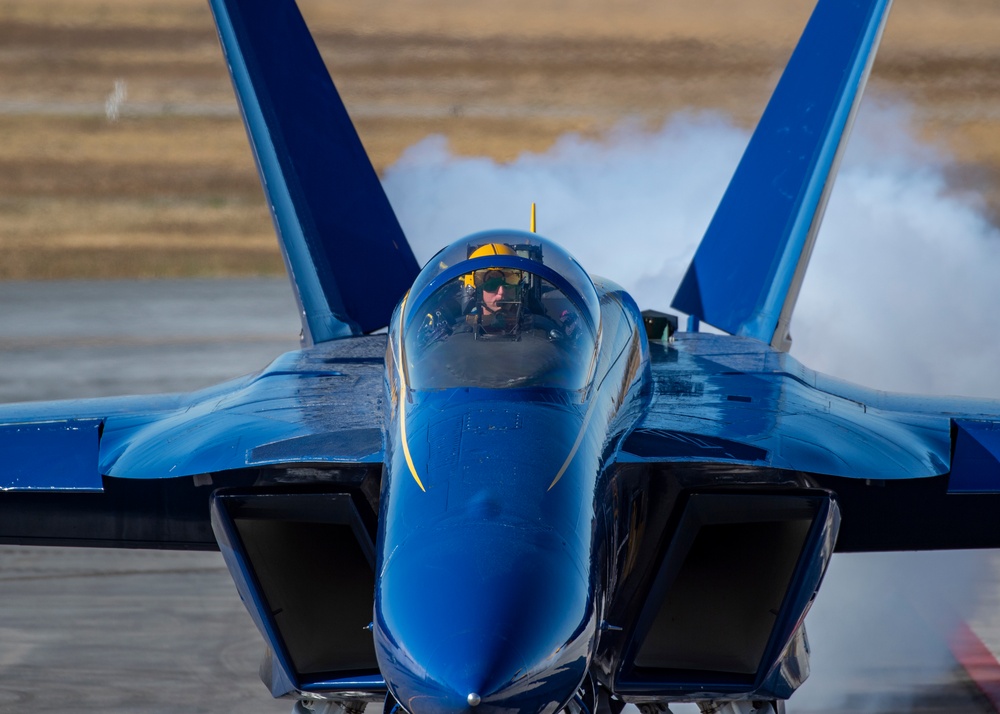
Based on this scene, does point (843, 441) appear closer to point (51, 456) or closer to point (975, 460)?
point (975, 460)

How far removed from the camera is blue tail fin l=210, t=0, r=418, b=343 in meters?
7.77

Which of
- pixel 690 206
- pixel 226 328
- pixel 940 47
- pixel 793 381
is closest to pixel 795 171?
pixel 793 381

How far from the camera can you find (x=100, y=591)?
936cm

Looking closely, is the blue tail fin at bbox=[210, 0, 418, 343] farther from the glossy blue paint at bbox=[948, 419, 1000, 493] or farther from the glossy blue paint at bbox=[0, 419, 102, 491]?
the glossy blue paint at bbox=[948, 419, 1000, 493]

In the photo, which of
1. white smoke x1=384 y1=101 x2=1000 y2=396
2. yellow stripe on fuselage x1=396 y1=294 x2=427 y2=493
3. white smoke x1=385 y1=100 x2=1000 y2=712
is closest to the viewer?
yellow stripe on fuselage x1=396 y1=294 x2=427 y2=493

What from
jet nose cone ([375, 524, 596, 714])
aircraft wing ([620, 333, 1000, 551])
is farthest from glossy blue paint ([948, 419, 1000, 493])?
jet nose cone ([375, 524, 596, 714])

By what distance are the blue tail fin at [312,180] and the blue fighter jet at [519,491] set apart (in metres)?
0.51

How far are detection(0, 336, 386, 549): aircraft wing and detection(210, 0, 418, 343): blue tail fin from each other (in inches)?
29.2

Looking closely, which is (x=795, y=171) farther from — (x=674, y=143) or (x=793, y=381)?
(x=674, y=143)

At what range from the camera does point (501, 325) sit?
4.99 m

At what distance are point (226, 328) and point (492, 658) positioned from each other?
14.7 metres

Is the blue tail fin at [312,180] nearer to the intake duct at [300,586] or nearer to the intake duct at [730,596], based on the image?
the intake duct at [300,586]

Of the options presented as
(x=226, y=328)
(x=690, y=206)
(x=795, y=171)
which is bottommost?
(x=226, y=328)

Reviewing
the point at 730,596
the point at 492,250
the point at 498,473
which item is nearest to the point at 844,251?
the point at 492,250
